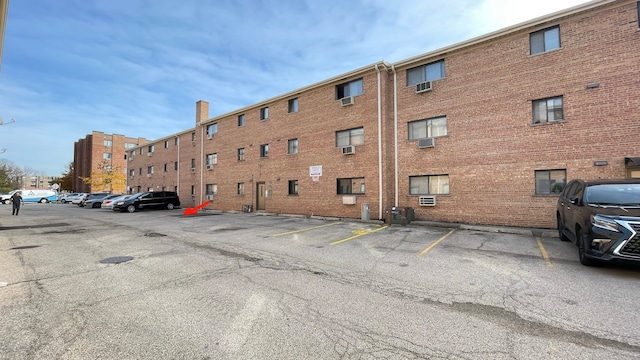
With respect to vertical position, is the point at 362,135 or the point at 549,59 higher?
the point at 549,59

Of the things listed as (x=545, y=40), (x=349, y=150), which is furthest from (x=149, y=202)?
(x=545, y=40)

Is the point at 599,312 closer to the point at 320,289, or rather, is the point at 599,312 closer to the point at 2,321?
the point at 320,289

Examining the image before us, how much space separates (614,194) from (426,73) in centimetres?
982

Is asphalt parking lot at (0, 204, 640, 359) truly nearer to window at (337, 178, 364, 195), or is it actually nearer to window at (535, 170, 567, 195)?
window at (535, 170, 567, 195)

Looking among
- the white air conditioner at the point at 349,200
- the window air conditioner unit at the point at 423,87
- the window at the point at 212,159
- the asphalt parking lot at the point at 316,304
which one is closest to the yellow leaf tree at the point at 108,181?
the window at the point at 212,159

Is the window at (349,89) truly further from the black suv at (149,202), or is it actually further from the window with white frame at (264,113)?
the black suv at (149,202)

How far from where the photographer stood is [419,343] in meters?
3.18

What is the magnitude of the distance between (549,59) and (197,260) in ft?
46.2

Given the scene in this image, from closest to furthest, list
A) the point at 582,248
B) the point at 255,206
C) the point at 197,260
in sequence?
the point at 582,248 < the point at 197,260 < the point at 255,206

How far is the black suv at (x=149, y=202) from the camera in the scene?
78.8 ft

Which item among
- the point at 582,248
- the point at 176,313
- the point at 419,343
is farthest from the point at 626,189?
the point at 176,313

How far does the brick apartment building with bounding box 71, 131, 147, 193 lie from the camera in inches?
2338

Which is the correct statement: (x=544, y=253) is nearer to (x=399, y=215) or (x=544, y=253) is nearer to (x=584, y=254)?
(x=584, y=254)

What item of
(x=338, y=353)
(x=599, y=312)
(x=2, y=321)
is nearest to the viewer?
(x=338, y=353)
